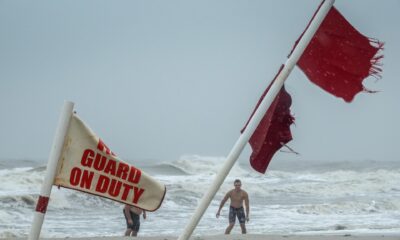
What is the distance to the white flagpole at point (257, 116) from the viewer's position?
4445mm

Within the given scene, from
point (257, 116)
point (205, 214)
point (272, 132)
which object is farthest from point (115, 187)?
point (205, 214)

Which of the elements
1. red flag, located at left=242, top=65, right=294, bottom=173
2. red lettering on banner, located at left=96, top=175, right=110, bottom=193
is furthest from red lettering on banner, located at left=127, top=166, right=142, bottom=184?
red flag, located at left=242, top=65, right=294, bottom=173

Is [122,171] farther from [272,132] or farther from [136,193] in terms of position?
[272,132]

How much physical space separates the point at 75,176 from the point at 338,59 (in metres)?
1.83

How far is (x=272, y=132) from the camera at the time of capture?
502 centimetres

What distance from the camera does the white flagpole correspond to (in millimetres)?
4445

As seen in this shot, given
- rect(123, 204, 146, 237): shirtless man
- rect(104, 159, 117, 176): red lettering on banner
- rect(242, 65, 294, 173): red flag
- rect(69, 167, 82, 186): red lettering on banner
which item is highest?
rect(242, 65, 294, 173): red flag

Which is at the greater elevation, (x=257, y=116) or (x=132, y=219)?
(x=257, y=116)

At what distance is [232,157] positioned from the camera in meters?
4.47

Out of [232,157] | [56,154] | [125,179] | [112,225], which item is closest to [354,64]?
[232,157]

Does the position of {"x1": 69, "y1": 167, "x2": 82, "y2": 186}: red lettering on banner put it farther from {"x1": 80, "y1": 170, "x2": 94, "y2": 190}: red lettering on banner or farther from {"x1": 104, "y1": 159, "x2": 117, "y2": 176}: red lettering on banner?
{"x1": 104, "y1": 159, "x2": 117, "y2": 176}: red lettering on banner

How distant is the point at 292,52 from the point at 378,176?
164 ft

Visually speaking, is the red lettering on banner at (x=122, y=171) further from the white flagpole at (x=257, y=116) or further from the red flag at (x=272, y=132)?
the red flag at (x=272, y=132)

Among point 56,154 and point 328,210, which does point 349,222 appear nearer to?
point 328,210
